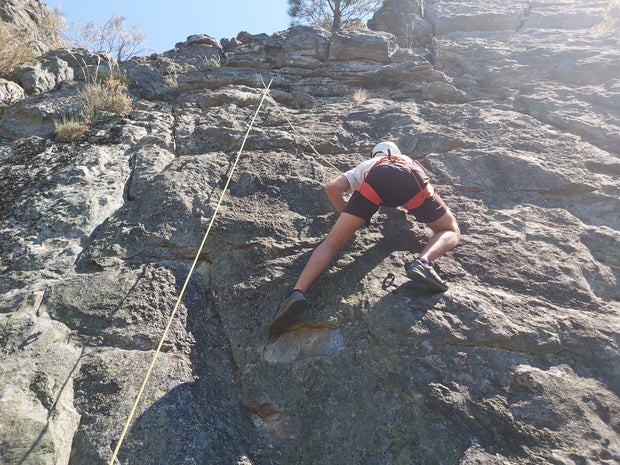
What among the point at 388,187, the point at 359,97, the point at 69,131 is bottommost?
the point at 388,187

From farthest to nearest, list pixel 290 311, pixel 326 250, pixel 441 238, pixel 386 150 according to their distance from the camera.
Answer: pixel 386 150 → pixel 441 238 → pixel 326 250 → pixel 290 311

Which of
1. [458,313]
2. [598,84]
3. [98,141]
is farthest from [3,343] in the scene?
[598,84]

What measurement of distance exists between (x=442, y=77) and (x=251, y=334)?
224 inches

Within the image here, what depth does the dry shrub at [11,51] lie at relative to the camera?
216 inches

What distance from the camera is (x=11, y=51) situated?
555cm

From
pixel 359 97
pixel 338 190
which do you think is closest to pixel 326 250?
pixel 338 190

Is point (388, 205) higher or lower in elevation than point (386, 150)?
lower

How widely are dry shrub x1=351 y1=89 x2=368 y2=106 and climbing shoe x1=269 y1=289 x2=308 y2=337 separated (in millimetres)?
4170

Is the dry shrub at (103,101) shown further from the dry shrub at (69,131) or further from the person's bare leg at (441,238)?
the person's bare leg at (441,238)

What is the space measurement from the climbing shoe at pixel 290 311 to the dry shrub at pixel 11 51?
17.8 ft

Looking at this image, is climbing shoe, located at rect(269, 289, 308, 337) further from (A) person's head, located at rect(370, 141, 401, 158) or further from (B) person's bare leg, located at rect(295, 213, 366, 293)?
(A) person's head, located at rect(370, 141, 401, 158)

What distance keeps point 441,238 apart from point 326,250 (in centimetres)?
95

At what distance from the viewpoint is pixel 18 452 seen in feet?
6.98

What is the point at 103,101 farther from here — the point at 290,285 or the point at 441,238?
the point at 441,238
